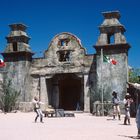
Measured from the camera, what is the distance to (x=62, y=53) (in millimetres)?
34625

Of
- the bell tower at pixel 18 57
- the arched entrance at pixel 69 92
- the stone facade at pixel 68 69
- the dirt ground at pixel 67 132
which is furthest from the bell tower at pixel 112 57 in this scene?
the dirt ground at pixel 67 132

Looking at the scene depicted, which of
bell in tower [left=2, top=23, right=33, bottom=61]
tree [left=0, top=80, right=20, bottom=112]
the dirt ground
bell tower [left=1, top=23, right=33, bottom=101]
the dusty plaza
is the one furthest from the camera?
bell in tower [left=2, top=23, right=33, bottom=61]

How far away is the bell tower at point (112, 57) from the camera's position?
1240 inches

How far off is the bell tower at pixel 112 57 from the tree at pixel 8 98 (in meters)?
7.28

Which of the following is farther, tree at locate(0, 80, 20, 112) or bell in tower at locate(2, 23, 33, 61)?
bell in tower at locate(2, 23, 33, 61)

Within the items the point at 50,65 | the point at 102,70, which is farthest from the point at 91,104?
the point at 50,65

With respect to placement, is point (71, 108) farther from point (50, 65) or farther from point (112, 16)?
point (112, 16)

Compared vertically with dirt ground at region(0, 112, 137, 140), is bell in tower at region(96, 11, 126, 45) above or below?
above

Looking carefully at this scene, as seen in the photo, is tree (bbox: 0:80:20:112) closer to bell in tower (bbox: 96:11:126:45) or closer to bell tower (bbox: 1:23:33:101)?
bell tower (bbox: 1:23:33:101)

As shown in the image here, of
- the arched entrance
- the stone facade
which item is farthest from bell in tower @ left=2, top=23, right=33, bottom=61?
the arched entrance

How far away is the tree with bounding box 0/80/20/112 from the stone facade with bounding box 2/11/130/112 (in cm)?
73

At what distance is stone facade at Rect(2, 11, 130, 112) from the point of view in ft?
105

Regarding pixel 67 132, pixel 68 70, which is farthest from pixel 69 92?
pixel 67 132

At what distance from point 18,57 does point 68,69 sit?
16.2 ft
